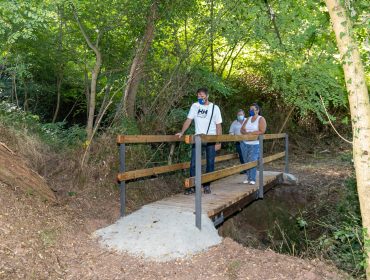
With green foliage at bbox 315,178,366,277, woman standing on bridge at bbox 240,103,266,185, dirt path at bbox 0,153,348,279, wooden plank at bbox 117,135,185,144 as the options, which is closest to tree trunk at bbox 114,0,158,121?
wooden plank at bbox 117,135,185,144

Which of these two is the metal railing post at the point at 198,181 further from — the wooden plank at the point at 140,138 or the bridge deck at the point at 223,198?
the wooden plank at the point at 140,138

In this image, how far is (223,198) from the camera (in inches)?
278

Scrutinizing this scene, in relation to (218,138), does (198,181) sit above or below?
below

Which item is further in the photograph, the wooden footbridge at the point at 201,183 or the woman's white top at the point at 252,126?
the woman's white top at the point at 252,126

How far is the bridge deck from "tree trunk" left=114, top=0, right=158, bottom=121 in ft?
7.78

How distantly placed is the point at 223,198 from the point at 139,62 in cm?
350

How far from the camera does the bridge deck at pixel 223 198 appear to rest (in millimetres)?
6356

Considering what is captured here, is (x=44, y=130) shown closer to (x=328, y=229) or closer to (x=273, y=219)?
(x=273, y=219)

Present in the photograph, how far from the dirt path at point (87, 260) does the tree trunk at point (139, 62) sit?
340 cm

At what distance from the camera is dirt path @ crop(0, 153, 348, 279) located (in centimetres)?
447

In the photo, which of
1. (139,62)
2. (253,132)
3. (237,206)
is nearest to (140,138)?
(237,206)

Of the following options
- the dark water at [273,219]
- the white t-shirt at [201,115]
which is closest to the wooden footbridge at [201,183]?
the white t-shirt at [201,115]

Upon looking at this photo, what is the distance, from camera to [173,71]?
8.73 metres

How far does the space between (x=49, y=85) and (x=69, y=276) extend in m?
8.93
